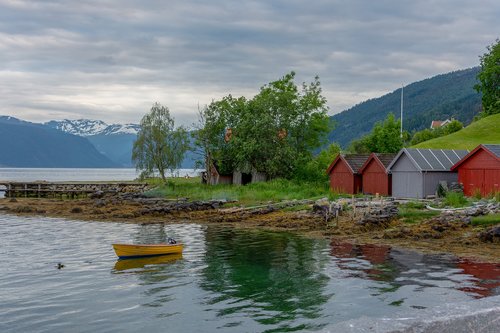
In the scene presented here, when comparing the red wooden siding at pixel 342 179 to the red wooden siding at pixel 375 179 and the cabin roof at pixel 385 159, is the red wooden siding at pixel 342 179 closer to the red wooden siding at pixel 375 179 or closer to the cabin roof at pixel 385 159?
the red wooden siding at pixel 375 179

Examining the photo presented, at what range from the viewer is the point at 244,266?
26203mm

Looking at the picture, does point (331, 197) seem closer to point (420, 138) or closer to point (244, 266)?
point (244, 266)

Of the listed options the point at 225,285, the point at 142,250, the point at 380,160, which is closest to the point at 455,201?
the point at 380,160

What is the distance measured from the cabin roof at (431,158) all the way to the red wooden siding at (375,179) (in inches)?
58.0

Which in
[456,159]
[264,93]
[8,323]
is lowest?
[8,323]

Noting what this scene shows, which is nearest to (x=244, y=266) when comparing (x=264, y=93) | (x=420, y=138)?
(x=264, y=93)

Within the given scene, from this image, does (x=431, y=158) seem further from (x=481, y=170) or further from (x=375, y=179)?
(x=375, y=179)

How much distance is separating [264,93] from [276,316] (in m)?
61.6

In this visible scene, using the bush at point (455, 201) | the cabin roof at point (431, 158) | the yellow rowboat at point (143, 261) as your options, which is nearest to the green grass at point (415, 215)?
the bush at point (455, 201)

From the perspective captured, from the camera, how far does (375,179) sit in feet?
177

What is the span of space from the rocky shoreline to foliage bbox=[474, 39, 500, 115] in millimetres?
61836

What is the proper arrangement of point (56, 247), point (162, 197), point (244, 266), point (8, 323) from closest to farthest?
point (8, 323), point (244, 266), point (56, 247), point (162, 197)

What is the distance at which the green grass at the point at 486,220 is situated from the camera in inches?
1262

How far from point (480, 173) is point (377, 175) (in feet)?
34.2
